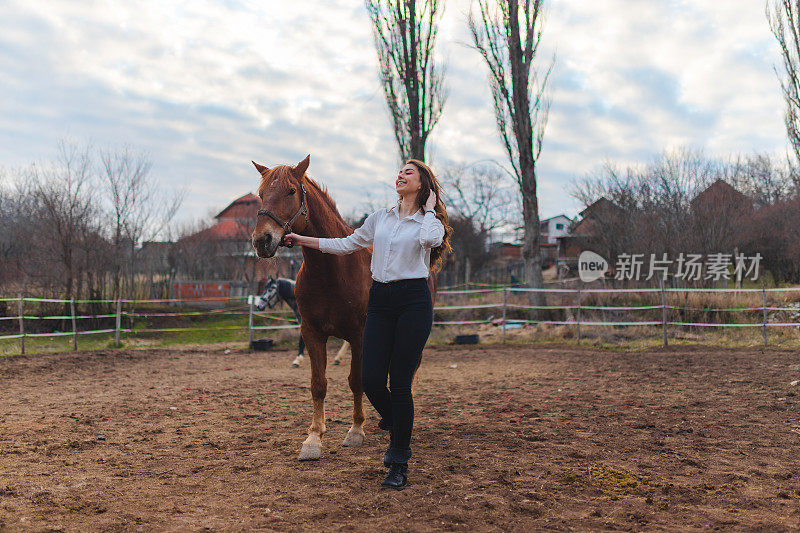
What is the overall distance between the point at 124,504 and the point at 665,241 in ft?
50.2

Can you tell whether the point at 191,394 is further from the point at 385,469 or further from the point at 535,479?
the point at 535,479

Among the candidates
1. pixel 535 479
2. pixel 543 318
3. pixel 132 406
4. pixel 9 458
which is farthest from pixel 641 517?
pixel 543 318

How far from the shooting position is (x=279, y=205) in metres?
3.07

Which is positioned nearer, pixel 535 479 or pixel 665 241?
pixel 535 479

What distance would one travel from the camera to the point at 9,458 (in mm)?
3297

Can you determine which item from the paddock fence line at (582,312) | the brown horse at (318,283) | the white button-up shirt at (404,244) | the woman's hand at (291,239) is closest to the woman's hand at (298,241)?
the woman's hand at (291,239)

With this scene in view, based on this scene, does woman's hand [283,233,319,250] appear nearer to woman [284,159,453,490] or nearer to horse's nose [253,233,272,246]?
horse's nose [253,233,272,246]

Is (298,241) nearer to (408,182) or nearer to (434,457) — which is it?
(408,182)

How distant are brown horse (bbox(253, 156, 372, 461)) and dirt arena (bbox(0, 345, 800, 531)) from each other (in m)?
0.35

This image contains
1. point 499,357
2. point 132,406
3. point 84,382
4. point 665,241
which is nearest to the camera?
point 132,406

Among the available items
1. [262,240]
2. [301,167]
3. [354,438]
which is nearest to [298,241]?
[262,240]

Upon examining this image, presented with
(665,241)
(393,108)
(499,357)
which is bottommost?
(499,357)

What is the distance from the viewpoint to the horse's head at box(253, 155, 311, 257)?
2865 millimetres

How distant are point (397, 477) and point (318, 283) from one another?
51.3 inches
